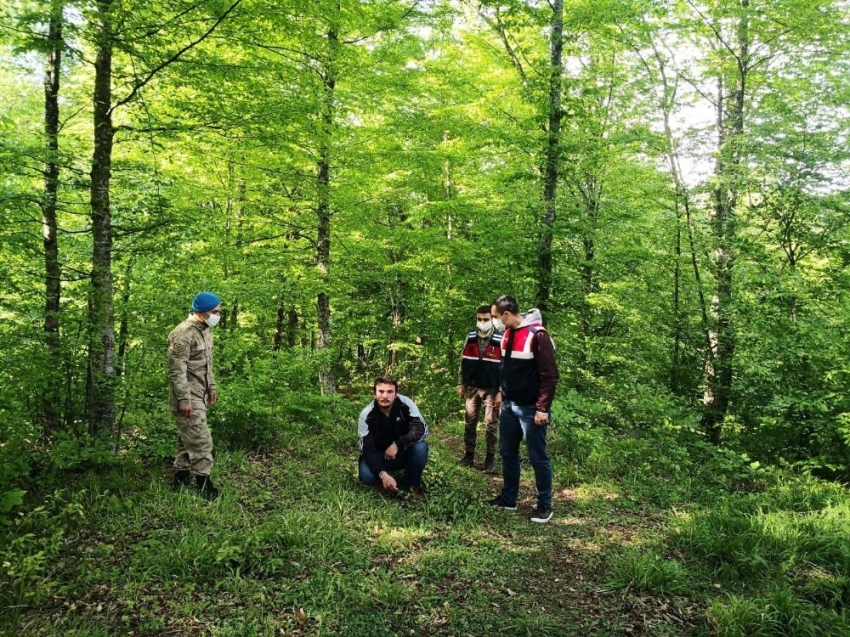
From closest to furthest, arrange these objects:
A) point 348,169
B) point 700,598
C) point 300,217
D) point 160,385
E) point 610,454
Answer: point 700,598 < point 160,385 < point 610,454 < point 348,169 < point 300,217

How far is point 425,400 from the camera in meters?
10.7

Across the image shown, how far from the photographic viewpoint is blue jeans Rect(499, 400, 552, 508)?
16.2 feet

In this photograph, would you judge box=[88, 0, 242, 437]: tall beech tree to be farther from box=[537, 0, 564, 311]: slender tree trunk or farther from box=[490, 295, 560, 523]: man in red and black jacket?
box=[537, 0, 564, 311]: slender tree trunk

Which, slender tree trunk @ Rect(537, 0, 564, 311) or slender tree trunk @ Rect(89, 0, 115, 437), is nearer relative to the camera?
slender tree trunk @ Rect(89, 0, 115, 437)

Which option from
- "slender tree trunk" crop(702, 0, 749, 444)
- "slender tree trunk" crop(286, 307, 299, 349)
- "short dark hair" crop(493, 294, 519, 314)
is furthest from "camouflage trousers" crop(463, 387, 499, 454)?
"slender tree trunk" crop(286, 307, 299, 349)

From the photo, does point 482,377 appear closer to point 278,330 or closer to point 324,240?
point 324,240

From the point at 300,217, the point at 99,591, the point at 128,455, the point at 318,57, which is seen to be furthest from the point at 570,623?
the point at 300,217

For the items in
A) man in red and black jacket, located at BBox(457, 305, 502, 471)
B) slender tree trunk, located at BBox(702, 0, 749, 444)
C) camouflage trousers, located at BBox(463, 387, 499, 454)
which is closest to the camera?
man in red and black jacket, located at BBox(457, 305, 502, 471)

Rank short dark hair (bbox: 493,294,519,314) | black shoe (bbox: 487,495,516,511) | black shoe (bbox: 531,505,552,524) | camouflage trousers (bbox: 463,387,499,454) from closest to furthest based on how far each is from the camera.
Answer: black shoe (bbox: 531,505,552,524) → short dark hair (bbox: 493,294,519,314) → black shoe (bbox: 487,495,516,511) → camouflage trousers (bbox: 463,387,499,454)

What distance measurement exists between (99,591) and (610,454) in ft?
19.4

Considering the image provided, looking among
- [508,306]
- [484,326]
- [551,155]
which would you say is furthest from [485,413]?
[551,155]

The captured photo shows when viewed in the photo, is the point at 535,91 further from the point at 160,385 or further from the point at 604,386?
the point at 160,385

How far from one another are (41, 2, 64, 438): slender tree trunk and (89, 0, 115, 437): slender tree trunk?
30cm

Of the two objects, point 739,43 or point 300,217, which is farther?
point 300,217
